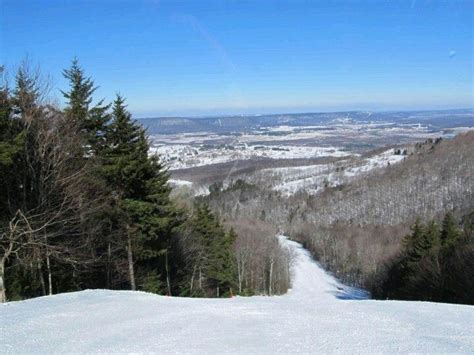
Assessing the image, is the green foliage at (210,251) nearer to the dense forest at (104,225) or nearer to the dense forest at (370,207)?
the dense forest at (104,225)

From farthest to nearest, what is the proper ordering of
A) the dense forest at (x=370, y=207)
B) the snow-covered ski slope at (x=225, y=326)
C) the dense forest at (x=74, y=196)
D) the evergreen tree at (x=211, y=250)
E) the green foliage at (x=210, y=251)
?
the dense forest at (x=370, y=207) < the evergreen tree at (x=211, y=250) < the green foliage at (x=210, y=251) < the dense forest at (x=74, y=196) < the snow-covered ski slope at (x=225, y=326)

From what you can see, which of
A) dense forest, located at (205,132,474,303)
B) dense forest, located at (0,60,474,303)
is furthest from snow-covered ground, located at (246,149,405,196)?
dense forest, located at (0,60,474,303)

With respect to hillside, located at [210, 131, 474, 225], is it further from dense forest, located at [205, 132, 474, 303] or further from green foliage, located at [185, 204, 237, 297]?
green foliage, located at [185, 204, 237, 297]

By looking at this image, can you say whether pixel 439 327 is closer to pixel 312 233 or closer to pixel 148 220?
pixel 148 220

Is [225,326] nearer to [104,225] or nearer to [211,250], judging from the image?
[104,225]

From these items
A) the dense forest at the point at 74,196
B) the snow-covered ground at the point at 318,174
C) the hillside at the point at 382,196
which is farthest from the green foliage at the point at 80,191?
the snow-covered ground at the point at 318,174

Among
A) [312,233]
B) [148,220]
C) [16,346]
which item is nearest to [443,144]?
[312,233]

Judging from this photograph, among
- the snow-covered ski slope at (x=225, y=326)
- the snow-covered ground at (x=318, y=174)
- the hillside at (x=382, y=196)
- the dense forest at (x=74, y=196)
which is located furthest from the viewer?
the snow-covered ground at (x=318, y=174)
